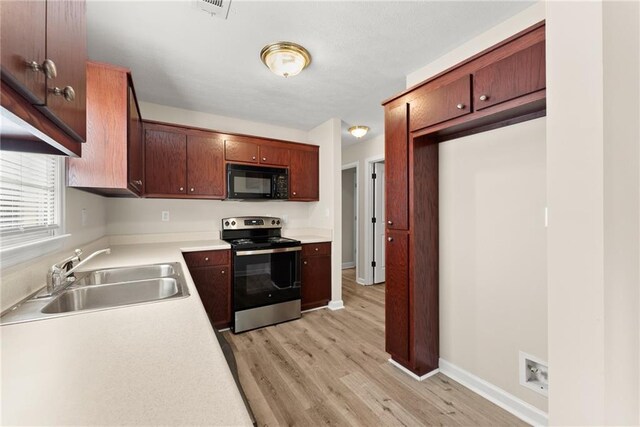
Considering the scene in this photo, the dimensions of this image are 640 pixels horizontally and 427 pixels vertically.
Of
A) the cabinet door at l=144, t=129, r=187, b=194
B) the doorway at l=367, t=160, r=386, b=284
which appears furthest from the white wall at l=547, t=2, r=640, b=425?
the doorway at l=367, t=160, r=386, b=284

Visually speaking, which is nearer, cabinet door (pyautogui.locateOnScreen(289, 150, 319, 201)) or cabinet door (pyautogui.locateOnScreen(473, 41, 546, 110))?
cabinet door (pyautogui.locateOnScreen(473, 41, 546, 110))

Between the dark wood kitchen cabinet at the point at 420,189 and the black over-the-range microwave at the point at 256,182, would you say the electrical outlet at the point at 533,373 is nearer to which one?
the dark wood kitchen cabinet at the point at 420,189

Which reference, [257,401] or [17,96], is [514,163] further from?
[257,401]

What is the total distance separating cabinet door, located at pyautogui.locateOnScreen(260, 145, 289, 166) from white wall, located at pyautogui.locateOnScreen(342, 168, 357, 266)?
7.96ft

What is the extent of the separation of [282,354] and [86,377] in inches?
75.6

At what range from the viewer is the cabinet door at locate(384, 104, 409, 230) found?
1990 millimetres

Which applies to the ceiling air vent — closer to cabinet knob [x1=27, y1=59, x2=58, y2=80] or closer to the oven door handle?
cabinet knob [x1=27, y1=59, x2=58, y2=80]

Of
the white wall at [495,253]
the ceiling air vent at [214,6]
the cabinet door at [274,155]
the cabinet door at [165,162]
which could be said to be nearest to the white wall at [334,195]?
the cabinet door at [274,155]

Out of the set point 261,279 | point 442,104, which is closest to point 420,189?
point 442,104

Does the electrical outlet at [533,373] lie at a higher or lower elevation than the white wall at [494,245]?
lower

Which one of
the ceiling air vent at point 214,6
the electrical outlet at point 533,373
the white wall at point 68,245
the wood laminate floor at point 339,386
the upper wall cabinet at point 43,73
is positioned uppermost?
the ceiling air vent at point 214,6

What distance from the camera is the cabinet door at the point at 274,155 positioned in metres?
3.23

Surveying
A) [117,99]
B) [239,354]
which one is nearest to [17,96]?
[117,99]

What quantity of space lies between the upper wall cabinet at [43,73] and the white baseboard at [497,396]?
2508 mm
